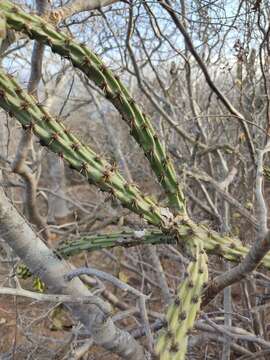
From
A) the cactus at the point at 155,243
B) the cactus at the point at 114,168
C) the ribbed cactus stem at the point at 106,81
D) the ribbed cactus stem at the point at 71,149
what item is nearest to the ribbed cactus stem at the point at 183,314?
the cactus at the point at 114,168

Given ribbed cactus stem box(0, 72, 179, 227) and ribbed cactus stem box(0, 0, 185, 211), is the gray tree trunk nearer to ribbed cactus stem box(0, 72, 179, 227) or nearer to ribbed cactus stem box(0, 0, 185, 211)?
ribbed cactus stem box(0, 72, 179, 227)

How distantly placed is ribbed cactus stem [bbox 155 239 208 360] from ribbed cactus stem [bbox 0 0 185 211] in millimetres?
456

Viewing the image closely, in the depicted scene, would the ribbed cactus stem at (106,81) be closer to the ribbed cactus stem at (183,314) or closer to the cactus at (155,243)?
the cactus at (155,243)

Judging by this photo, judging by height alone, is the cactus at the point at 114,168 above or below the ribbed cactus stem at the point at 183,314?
above

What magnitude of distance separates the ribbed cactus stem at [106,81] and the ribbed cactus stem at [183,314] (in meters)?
0.46

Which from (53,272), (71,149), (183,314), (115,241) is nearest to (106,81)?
(71,149)

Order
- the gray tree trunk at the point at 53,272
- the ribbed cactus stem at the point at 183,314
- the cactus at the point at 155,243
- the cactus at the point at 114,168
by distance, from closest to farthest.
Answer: the ribbed cactus stem at the point at 183,314 < the cactus at the point at 114,168 < the gray tree trunk at the point at 53,272 < the cactus at the point at 155,243

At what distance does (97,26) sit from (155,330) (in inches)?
142

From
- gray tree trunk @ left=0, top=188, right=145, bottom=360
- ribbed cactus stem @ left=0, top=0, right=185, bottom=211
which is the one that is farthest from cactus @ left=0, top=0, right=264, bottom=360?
gray tree trunk @ left=0, top=188, right=145, bottom=360

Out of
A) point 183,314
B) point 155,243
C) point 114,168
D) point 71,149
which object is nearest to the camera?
point 183,314

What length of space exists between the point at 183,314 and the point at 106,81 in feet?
3.69

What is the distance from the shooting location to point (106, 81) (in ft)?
6.75

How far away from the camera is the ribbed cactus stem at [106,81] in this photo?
192cm

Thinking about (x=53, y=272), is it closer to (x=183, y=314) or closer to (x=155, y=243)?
(x=155, y=243)
